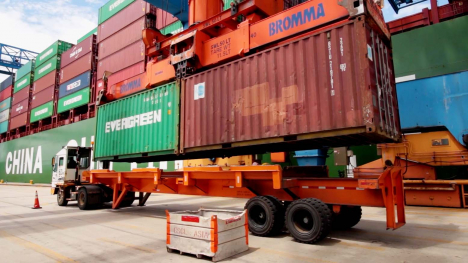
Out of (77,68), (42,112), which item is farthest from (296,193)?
(42,112)

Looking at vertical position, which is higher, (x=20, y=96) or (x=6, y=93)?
(x=6, y=93)

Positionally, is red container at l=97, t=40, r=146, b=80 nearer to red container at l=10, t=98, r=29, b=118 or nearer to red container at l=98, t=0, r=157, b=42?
red container at l=98, t=0, r=157, b=42

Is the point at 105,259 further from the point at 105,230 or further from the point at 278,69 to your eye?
the point at 278,69

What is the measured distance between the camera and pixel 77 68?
32312mm

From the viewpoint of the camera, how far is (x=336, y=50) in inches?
231

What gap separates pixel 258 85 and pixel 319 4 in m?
2.25

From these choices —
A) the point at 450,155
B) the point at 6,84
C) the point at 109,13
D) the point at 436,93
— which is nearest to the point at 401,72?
the point at 436,93

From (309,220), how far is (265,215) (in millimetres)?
1010

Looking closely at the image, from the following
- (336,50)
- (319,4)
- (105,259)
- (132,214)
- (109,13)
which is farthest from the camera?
(109,13)

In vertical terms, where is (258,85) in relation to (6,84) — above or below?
below

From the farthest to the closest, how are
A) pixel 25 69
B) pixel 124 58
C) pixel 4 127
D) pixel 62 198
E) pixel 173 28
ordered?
pixel 4 127, pixel 25 69, pixel 124 58, pixel 173 28, pixel 62 198

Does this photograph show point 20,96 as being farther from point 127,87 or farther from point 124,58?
point 127,87

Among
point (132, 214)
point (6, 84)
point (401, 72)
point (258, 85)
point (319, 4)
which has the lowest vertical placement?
point (132, 214)

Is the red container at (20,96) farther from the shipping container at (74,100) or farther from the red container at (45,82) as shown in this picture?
the shipping container at (74,100)
